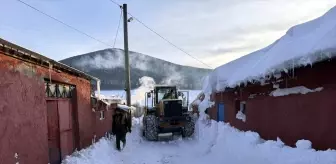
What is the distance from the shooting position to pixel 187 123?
628 inches

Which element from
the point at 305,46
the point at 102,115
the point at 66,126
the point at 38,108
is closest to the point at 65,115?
the point at 66,126

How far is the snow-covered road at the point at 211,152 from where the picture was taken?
6489mm

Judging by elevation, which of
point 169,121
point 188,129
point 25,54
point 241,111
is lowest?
point 188,129

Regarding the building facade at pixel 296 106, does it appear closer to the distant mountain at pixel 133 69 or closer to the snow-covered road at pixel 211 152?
the snow-covered road at pixel 211 152

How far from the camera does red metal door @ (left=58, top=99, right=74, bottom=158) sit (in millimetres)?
9031

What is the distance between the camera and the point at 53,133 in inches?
336

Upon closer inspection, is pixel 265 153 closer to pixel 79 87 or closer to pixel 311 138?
pixel 311 138

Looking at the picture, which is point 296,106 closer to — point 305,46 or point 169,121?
point 305,46

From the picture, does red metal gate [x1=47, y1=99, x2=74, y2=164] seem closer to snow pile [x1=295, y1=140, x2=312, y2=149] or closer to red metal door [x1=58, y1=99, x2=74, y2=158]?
red metal door [x1=58, y1=99, x2=74, y2=158]

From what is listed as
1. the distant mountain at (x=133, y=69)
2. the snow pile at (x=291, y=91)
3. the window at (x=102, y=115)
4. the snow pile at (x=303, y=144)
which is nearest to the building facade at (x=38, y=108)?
the window at (x=102, y=115)

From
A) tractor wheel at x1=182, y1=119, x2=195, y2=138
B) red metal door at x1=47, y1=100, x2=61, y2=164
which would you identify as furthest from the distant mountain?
red metal door at x1=47, y1=100, x2=61, y2=164

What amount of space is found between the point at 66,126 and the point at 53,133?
3.29ft

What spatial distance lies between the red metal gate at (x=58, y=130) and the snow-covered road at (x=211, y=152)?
1.08 ft

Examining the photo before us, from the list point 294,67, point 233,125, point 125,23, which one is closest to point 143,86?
point 125,23
